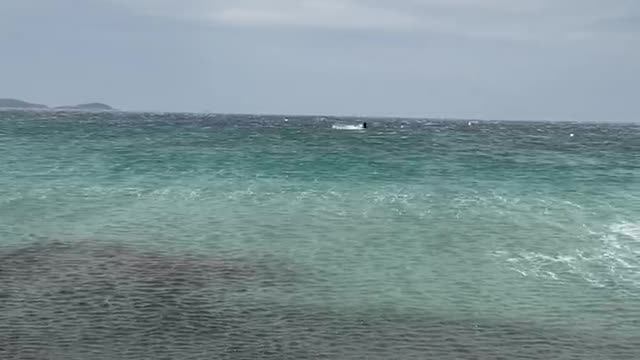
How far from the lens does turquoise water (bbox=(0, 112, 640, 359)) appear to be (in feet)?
86.7

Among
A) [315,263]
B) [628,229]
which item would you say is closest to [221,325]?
[315,263]

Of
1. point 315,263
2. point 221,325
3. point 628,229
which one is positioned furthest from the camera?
point 628,229

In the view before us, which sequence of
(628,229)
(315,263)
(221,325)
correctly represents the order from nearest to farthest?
1. (221,325)
2. (315,263)
3. (628,229)

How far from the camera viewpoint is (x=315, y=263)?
3759 centimetres

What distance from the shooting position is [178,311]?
28922mm

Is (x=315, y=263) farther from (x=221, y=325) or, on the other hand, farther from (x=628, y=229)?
(x=628, y=229)

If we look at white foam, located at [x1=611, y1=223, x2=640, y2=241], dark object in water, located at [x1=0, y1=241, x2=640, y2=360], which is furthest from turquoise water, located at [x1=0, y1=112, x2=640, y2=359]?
white foam, located at [x1=611, y1=223, x2=640, y2=241]

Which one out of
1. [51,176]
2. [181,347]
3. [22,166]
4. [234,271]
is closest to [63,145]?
[22,166]

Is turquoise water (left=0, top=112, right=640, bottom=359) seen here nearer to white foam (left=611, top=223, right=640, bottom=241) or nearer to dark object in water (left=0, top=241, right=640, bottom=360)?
dark object in water (left=0, top=241, right=640, bottom=360)

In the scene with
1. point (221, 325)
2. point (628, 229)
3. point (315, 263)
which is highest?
point (628, 229)

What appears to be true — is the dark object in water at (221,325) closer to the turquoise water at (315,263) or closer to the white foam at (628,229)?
the turquoise water at (315,263)

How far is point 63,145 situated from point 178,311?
7541 cm

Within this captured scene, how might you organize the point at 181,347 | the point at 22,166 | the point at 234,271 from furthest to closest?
the point at 22,166 → the point at 234,271 → the point at 181,347

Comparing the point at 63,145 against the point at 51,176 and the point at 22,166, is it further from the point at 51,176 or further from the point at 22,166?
the point at 51,176
